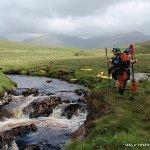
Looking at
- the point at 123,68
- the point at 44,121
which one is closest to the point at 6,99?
the point at 44,121

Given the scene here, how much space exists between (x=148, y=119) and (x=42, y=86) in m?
38.2

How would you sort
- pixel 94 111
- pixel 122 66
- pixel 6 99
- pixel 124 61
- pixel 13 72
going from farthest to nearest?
pixel 13 72
pixel 6 99
pixel 122 66
pixel 124 61
pixel 94 111

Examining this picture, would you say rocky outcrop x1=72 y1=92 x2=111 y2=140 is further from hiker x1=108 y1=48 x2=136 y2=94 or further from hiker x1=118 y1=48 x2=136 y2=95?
hiker x1=108 y1=48 x2=136 y2=94

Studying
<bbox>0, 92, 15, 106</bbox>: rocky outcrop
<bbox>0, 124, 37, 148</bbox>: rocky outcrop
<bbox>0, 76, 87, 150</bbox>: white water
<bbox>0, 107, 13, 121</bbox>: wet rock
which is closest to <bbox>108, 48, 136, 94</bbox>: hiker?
<bbox>0, 76, 87, 150</bbox>: white water

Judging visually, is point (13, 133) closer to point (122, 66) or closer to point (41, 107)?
point (122, 66)

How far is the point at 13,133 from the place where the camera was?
2548 centimetres

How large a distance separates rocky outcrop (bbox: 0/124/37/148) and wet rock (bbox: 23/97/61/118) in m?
7.64

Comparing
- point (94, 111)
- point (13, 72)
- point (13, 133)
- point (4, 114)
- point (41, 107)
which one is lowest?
point (13, 72)

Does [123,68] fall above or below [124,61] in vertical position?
below

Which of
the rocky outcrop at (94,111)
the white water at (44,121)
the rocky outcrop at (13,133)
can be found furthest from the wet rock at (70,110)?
the rocky outcrop at (13,133)

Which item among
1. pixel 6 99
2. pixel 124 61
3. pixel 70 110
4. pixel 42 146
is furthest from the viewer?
pixel 6 99

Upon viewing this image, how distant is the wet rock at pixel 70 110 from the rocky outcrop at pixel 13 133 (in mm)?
7996

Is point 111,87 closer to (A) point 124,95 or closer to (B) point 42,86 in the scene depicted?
(A) point 124,95

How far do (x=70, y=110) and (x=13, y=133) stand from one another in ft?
35.1
